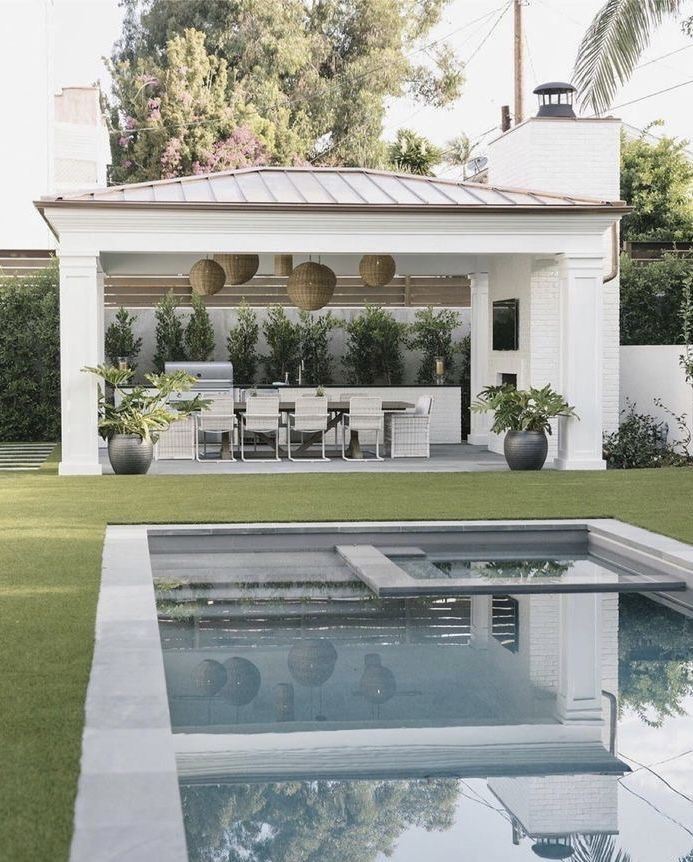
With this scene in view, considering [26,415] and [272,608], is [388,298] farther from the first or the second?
[272,608]

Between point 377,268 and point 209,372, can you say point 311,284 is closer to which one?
point 377,268

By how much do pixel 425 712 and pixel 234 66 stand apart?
3232cm

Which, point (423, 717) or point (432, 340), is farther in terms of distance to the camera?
point (432, 340)

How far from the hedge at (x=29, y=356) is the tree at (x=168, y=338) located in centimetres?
177

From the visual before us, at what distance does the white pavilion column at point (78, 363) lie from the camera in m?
15.2

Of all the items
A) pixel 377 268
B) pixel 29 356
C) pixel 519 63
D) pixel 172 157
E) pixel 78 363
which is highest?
pixel 519 63

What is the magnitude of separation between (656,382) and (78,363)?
27.8ft

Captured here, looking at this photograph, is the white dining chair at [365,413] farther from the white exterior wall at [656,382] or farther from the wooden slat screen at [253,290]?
the wooden slat screen at [253,290]

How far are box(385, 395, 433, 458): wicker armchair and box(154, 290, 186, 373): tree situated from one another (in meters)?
5.33

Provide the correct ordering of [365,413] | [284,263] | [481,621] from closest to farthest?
[481,621], [365,413], [284,263]

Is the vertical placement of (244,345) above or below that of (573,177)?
below

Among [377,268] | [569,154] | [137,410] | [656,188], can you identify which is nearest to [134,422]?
[137,410]

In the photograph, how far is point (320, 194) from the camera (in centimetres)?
1622

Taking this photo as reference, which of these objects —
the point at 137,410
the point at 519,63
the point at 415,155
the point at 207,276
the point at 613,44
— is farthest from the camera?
the point at 415,155
